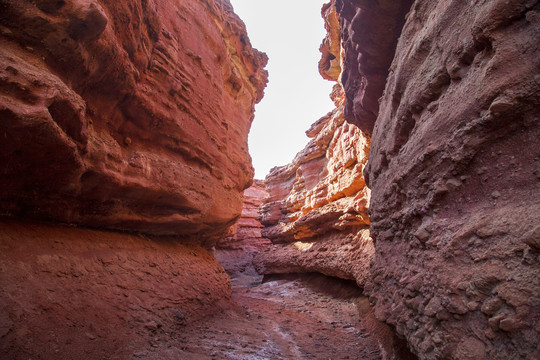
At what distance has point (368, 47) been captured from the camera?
619cm

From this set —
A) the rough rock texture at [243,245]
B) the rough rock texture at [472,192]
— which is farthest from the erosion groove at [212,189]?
the rough rock texture at [243,245]

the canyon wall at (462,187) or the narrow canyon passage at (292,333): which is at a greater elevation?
the canyon wall at (462,187)

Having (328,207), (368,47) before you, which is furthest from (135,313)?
(328,207)

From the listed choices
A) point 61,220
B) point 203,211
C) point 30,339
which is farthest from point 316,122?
point 30,339

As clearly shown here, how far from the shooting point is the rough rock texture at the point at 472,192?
1.67 meters

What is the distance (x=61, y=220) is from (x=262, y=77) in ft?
33.2

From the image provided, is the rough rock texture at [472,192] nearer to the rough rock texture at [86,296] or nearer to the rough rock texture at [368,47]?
the rough rock texture at [368,47]

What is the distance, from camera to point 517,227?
1.72 metres

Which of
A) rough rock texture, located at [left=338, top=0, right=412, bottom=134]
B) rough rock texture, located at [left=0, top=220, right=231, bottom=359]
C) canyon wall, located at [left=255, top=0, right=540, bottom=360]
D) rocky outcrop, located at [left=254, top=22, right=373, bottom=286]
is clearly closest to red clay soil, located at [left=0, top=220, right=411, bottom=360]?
rough rock texture, located at [left=0, top=220, right=231, bottom=359]

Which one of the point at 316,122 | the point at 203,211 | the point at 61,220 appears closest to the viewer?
the point at 61,220

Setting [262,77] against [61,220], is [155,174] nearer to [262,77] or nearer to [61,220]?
[61,220]

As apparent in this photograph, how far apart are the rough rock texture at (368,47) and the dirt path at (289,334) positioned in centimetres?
539

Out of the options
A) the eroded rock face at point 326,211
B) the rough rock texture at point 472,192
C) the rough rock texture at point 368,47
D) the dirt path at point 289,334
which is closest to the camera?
the rough rock texture at point 472,192

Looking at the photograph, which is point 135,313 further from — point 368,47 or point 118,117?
point 368,47
